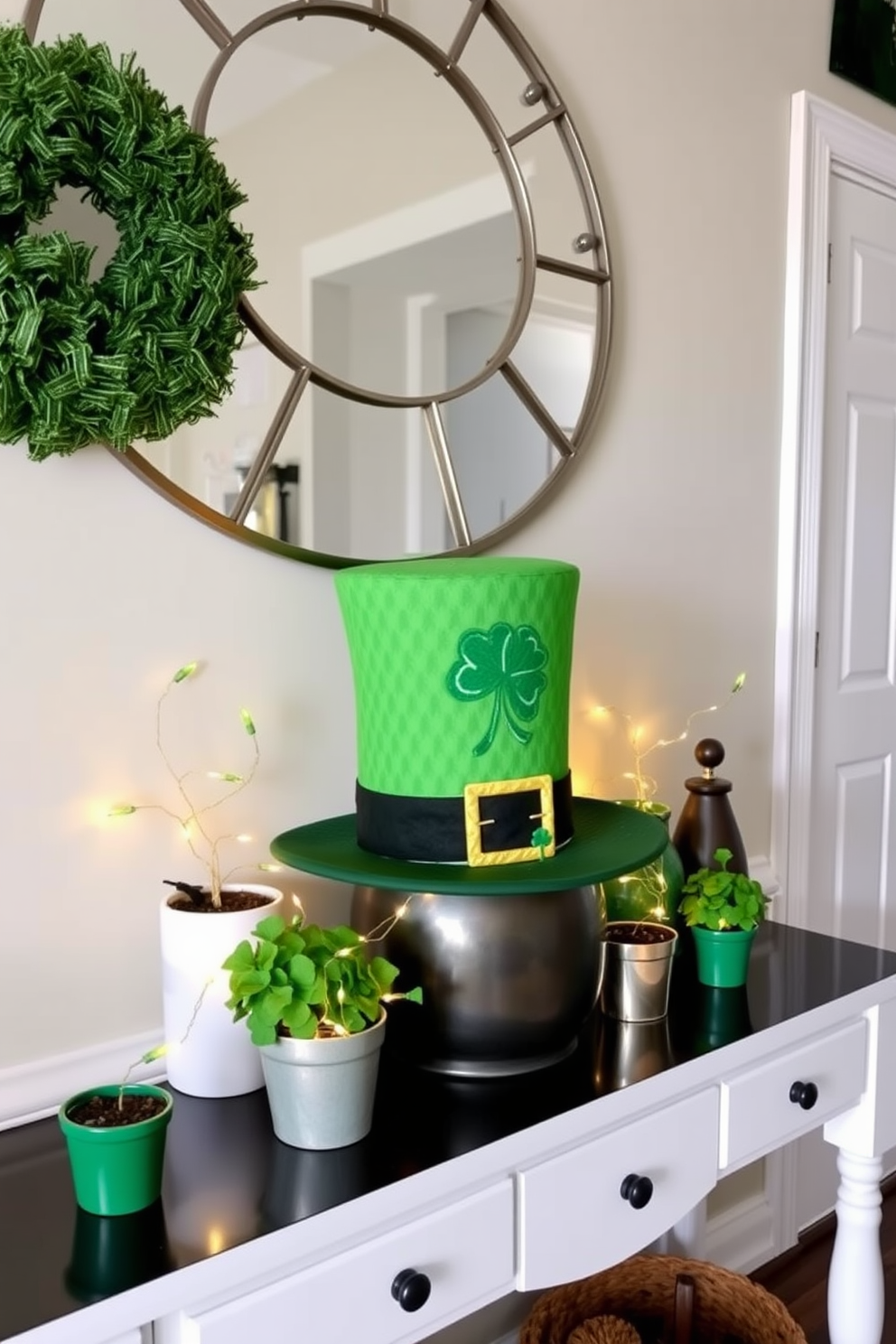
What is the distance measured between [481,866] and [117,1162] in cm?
41

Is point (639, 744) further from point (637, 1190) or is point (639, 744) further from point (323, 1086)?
point (323, 1086)

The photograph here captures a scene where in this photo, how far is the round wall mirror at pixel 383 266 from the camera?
46.8 inches

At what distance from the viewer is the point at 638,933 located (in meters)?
1.32

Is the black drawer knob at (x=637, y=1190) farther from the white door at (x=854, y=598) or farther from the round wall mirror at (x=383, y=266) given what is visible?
the white door at (x=854, y=598)

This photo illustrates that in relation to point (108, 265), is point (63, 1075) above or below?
below

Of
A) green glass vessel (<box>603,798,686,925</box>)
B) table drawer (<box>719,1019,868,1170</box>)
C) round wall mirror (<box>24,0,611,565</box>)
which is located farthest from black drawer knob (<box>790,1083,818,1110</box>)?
round wall mirror (<box>24,0,611,565</box>)

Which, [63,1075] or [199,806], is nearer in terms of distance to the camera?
[63,1075]

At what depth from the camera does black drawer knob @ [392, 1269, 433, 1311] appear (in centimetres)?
95

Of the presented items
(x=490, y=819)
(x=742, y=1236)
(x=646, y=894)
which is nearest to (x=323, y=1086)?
(x=490, y=819)

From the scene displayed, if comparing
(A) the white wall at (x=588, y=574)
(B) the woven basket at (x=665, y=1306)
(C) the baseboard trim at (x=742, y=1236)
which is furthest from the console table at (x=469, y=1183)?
(C) the baseboard trim at (x=742, y=1236)

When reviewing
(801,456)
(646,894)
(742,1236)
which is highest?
(801,456)

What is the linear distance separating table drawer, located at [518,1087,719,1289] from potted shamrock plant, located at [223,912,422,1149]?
0.60 ft

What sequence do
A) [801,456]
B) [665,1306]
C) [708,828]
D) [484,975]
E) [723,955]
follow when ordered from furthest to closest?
[801,456] < [665,1306] < [708,828] < [723,955] < [484,975]

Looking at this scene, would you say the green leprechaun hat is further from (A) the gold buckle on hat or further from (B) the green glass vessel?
(B) the green glass vessel
